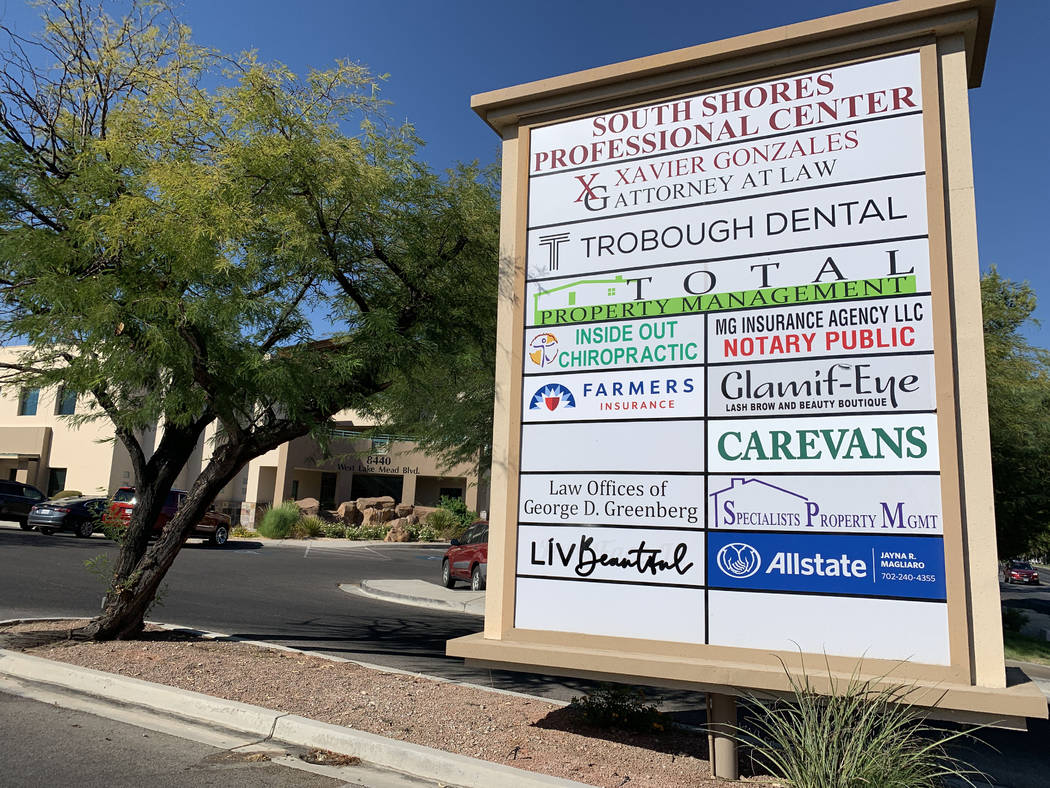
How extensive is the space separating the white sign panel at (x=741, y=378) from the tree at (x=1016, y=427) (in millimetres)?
8982

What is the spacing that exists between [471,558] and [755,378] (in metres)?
12.7

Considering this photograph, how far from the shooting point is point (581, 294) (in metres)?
6.07

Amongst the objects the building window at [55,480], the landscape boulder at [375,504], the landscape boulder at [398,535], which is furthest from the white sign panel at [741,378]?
the building window at [55,480]

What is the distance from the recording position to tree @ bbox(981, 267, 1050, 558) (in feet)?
45.1

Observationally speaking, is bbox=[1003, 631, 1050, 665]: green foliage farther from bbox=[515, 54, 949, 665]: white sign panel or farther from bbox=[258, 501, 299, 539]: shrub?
bbox=[258, 501, 299, 539]: shrub

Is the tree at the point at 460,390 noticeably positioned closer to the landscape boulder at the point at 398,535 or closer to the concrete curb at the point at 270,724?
the concrete curb at the point at 270,724

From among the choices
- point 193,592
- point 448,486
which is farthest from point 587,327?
point 448,486

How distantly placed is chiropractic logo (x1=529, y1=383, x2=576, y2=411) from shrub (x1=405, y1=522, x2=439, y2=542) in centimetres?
2863

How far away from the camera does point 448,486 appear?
42.9 metres

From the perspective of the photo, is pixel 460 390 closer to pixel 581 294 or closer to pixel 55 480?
pixel 581 294

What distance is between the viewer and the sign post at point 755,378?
478 cm

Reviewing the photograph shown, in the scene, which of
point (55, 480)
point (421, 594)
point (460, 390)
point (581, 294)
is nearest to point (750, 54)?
point (581, 294)

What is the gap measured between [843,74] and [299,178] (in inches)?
204

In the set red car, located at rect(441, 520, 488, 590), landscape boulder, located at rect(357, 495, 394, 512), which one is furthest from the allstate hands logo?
landscape boulder, located at rect(357, 495, 394, 512)
